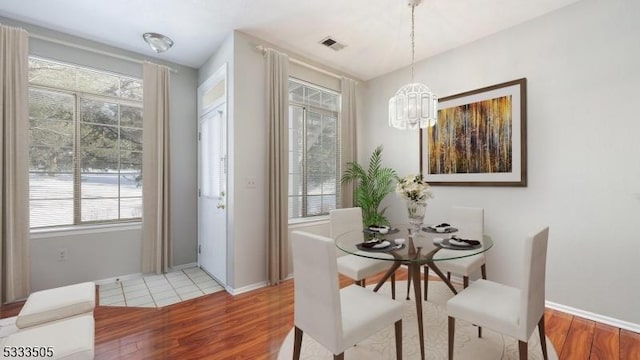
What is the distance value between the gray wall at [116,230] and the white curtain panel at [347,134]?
7.43ft

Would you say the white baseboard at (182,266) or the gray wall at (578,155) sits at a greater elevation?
the gray wall at (578,155)

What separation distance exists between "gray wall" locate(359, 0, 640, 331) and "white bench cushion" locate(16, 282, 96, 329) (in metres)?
3.84

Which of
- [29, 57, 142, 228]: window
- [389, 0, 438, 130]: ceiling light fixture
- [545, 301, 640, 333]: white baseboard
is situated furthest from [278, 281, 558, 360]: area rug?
[29, 57, 142, 228]: window

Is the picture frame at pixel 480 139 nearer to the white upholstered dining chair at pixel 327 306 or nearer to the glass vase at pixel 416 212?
the glass vase at pixel 416 212

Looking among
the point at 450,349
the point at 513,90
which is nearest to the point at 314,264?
the point at 450,349

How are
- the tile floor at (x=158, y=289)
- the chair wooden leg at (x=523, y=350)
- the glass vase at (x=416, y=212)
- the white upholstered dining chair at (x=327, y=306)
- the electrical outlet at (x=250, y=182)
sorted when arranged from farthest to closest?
the electrical outlet at (x=250, y=182), the tile floor at (x=158, y=289), the glass vase at (x=416, y=212), the chair wooden leg at (x=523, y=350), the white upholstered dining chair at (x=327, y=306)

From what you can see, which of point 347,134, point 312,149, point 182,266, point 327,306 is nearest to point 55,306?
point 327,306

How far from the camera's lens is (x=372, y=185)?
4086 millimetres

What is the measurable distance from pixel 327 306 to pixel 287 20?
9.32 ft

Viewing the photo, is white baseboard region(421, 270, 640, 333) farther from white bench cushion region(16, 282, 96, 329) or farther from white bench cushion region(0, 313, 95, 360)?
white bench cushion region(16, 282, 96, 329)

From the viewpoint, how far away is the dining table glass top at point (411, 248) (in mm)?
1883

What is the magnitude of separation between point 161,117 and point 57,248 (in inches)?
75.4

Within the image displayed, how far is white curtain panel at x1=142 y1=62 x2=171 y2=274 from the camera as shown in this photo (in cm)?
350

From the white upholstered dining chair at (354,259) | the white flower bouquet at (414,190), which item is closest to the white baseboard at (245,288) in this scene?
the white upholstered dining chair at (354,259)
